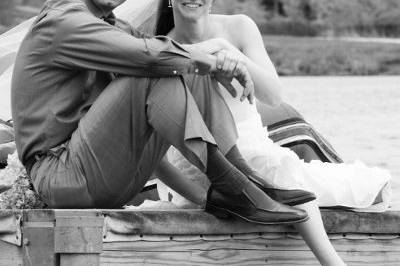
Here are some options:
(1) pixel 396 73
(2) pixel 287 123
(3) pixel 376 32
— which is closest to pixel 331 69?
(1) pixel 396 73

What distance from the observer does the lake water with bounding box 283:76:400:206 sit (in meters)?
12.1

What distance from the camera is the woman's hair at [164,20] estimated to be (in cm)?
488

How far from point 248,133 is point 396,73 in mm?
31197

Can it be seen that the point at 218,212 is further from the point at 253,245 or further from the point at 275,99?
the point at 275,99

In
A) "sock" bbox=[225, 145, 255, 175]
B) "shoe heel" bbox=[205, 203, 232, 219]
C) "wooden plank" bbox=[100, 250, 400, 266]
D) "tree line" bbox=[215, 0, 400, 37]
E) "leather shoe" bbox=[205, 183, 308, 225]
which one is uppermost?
"sock" bbox=[225, 145, 255, 175]

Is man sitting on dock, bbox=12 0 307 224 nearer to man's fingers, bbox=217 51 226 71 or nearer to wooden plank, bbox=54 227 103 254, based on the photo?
man's fingers, bbox=217 51 226 71

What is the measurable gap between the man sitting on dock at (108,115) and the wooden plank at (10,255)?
0.61 ft

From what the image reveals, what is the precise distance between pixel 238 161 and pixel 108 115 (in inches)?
19.4

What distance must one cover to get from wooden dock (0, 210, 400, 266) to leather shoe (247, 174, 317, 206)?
0.15m

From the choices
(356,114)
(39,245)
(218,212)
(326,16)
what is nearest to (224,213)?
(218,212)

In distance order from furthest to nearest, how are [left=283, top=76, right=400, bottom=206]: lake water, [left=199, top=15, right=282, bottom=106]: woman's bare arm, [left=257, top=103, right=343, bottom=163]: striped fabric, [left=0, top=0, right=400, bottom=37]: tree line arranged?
[left=0, top=0, right=400, bottom=37]: tree line
[left=283, top=76, right=400, bottom=206]: lake water
[left=257, top=103, right=343, bottom=163]: striped fabric
[left=199, top=15, right=282, bottom=106]: woman's bare arm

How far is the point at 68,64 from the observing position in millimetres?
4121

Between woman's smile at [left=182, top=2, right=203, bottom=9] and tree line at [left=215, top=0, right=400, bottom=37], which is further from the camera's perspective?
tree line at [left=215, top=0, right=400, bottom=37]

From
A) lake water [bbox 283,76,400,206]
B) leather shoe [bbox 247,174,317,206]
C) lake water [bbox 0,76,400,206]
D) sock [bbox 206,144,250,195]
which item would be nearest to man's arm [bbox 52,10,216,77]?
sock [bbox 206,144,250,195]
